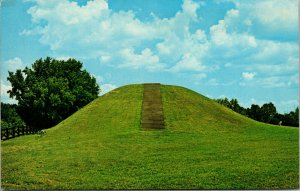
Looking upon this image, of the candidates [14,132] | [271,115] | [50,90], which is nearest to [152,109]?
[14,132]

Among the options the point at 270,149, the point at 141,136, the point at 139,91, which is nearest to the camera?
the point at 270,149

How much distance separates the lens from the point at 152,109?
44.1 meters

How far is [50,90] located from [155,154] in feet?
93.9

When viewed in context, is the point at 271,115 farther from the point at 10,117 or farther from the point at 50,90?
the point at 10,117

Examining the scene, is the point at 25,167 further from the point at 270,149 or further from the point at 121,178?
the point at 270,149

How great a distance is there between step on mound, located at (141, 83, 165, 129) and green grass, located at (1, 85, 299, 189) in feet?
2.16

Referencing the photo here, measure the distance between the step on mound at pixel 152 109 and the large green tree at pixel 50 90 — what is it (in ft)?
29.4

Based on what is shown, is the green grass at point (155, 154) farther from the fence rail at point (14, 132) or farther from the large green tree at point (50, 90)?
the large green tree at point (50, 90)

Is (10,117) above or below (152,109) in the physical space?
below

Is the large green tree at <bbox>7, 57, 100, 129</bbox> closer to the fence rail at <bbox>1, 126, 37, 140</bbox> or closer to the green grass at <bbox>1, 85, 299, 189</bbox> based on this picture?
the green grass at <bbox>1, 85, 299, 189</bbox>

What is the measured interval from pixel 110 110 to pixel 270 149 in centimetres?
1881

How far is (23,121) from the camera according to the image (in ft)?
176

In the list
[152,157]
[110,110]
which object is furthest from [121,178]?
[110,110]

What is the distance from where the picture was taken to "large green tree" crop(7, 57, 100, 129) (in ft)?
177
